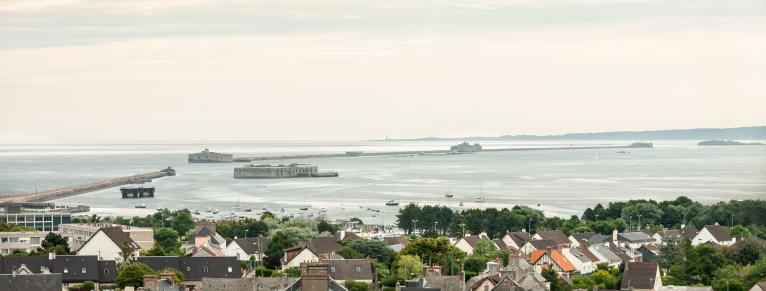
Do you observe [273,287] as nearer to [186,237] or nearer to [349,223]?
[186,237]

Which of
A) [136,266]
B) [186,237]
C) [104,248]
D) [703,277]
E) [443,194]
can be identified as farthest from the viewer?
[443,194]

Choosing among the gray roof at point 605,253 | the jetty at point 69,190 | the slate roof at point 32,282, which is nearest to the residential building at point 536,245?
the gray roof at point 605,253

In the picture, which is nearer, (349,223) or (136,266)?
(136,266)

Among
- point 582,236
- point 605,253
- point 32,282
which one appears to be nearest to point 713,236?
point 582,236

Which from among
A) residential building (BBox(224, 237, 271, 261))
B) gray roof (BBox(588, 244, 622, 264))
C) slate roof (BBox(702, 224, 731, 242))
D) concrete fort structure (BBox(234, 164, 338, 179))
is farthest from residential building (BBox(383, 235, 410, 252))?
concrete fort structure (BBox(234, 164, 338, 179))

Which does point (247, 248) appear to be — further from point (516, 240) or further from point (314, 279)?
point (314, 279)

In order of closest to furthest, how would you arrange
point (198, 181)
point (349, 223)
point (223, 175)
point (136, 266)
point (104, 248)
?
point (136, 266) < point (104, 248) < point (349, 223) < point (198, 181) < point (223, 175)

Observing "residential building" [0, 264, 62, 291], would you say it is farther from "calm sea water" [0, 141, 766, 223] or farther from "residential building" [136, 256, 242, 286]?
"calm sea water" [0, 141, 766, 223]

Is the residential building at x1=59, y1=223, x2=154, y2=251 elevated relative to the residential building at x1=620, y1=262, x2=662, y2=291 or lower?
lower

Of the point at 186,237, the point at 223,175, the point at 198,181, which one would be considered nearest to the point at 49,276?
the point at 186,237
